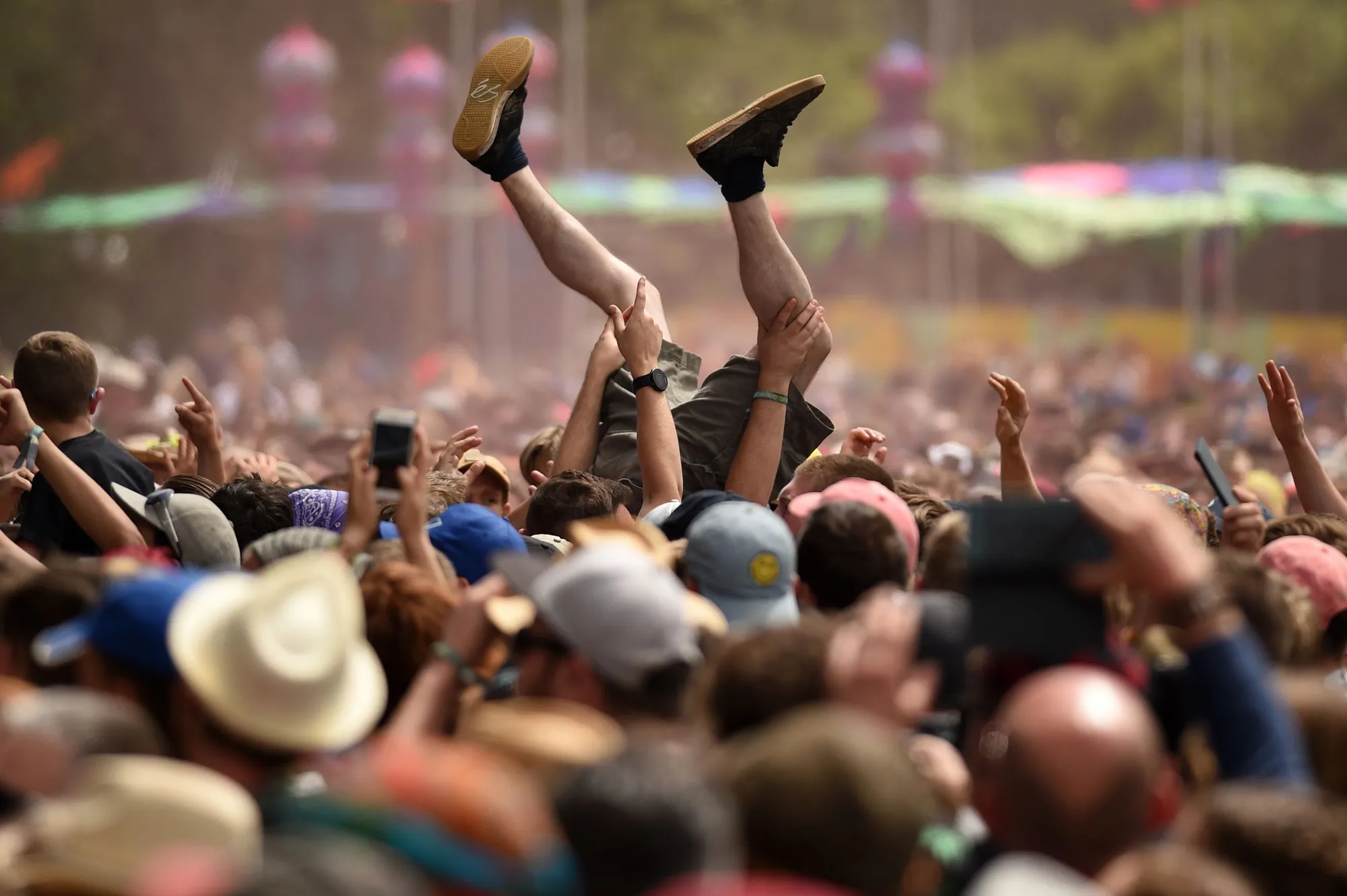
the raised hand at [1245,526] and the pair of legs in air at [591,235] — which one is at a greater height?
the pair of legs in air at [591,235]

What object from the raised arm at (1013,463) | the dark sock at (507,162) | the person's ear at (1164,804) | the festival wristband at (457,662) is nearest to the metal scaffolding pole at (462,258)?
the dark sock at (507,162)

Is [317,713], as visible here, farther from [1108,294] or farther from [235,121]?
[1108,294]

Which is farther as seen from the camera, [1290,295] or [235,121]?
[1290,295]

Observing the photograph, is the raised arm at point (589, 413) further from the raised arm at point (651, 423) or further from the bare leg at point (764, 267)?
the raised arm at point (651, 423)

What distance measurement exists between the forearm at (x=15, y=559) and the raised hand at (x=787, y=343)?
7.39 ft

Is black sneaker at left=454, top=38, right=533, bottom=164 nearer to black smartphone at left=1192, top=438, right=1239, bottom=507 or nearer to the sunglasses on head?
black smartphone at left=1192, top=438, right=1239, bottom=507

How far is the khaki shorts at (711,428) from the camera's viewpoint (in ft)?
19.3

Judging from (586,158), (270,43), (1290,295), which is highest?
(270,43)

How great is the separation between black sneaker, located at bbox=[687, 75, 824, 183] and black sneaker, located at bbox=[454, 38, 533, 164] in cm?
84

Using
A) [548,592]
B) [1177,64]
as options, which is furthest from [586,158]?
[548,592]

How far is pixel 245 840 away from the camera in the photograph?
2.22 m

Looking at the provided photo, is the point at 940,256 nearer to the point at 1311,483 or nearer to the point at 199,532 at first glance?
the point at 1311,483

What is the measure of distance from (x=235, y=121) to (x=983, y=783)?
23.1 metres

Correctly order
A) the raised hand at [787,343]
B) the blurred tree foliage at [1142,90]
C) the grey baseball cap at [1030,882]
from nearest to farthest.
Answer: the grey baseball cap at [1030,882], the raised hand at [787,343], the blurred tree foliage at [1142,90]
